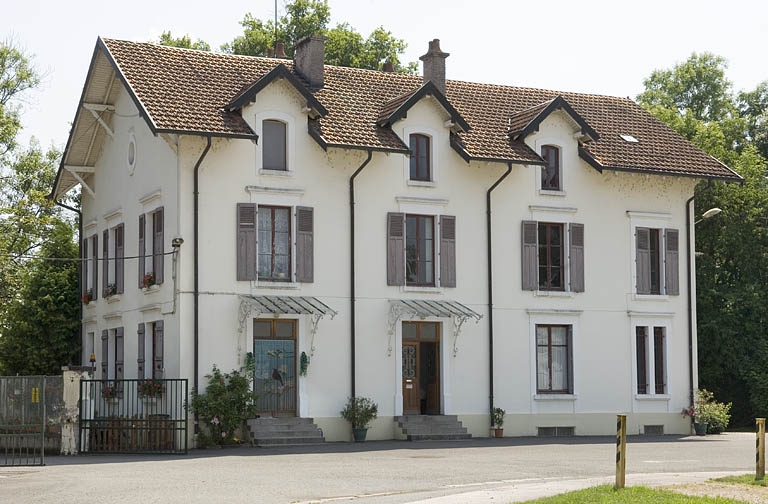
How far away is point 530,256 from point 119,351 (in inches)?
463

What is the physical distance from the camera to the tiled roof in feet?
103

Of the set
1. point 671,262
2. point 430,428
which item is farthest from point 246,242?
point 671,262

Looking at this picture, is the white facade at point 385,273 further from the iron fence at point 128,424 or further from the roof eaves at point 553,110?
the iron fence at point 128,424

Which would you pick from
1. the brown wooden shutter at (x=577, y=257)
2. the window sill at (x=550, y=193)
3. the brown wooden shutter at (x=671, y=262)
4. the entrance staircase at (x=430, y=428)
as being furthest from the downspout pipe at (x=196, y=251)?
the brown wooden shutter at (x=671, y=262)

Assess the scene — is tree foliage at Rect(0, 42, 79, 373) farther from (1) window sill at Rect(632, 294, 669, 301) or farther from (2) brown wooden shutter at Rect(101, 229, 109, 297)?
(1) window sill at Rect(632, 294, 669, 301)

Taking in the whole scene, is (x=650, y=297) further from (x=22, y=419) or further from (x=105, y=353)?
(x=22, y=419)

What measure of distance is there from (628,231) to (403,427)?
938cm

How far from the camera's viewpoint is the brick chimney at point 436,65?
1431 inches

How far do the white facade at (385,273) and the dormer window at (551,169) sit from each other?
0.27 m

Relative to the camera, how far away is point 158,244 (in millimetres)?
32125

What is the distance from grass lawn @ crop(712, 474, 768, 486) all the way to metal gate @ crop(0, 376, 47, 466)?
12983 millimetres

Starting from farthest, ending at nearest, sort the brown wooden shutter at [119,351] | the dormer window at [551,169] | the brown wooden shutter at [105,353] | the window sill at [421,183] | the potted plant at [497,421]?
1. the brown wooden shutter at [105,353]
2. the dormer window at [551,169]
3. the brown wooden shutter at [119,351]
4. the potted plant at [497,421]
5. the window sill at [421,183]

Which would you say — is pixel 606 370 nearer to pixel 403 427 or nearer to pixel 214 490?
pixel 403 427

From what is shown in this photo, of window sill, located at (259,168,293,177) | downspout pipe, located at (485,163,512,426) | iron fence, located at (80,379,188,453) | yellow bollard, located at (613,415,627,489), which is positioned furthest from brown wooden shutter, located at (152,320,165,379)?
yellow bollard, located at (613,415,627,489)
